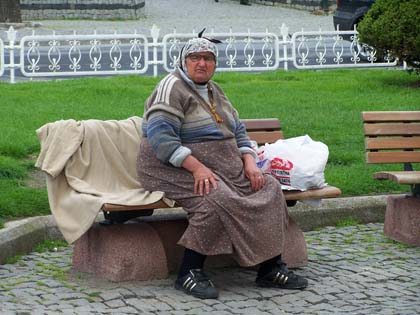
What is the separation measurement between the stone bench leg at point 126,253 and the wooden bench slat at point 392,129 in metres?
1.93

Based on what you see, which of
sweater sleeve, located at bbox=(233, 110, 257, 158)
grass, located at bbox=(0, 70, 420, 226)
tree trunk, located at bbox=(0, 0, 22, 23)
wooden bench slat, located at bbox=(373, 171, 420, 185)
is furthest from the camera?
tree trunk, located at bbox=(0, 0, 22, 23)

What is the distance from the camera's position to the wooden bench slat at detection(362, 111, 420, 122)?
8.02m

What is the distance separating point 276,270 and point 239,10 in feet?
97.6

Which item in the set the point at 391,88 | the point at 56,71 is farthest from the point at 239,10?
the point at 391,88

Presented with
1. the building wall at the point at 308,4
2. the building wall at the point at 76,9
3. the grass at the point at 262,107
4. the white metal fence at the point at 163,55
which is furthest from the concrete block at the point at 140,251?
the building wall at the point at 308,4

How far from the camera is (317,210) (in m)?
8.23

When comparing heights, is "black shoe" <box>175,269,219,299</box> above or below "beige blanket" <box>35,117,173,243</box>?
below

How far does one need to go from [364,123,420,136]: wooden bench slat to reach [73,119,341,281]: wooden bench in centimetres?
103

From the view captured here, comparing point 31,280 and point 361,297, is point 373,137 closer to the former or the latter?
point 361,297

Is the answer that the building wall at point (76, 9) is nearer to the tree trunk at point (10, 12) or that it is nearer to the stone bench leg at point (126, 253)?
the tree trunk at point (10, 12)

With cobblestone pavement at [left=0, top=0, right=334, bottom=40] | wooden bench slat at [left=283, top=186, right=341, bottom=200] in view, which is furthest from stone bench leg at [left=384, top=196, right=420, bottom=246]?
cobblestone pavement at [left=0, top=0, right=334, bottom=40]

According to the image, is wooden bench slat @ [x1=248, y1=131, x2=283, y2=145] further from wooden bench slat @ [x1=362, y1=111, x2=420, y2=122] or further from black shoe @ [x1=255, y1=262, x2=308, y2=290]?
black shoe @ [x1=255, y1=262, x2=308, y2=290]

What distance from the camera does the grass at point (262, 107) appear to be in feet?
28.6

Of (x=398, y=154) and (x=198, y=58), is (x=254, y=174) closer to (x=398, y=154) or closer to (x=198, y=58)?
(x=198, y=58)
